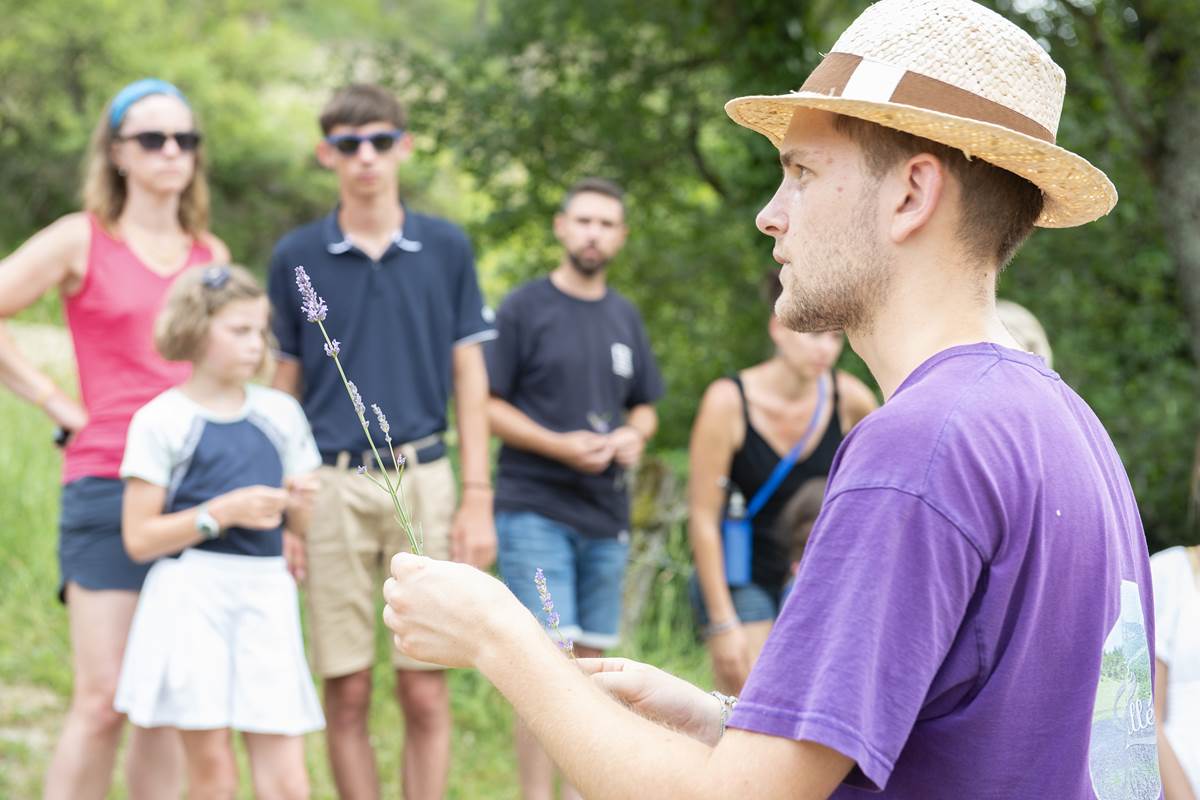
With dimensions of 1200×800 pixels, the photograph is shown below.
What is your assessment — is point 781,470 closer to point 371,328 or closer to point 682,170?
point 371,328

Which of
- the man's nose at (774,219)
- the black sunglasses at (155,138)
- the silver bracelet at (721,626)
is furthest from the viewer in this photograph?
the silver bracelet at (721,626)

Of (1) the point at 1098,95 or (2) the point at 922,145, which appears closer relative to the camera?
(2) the point at 922,145

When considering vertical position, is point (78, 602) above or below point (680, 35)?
below

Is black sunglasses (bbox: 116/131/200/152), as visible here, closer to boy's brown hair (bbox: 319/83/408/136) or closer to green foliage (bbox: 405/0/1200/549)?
boy's brown hair (bbox: 319/83/408/136)

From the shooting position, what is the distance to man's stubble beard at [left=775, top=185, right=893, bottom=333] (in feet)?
5.33

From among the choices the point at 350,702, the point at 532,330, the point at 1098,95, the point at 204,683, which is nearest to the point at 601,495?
the point at 532,330

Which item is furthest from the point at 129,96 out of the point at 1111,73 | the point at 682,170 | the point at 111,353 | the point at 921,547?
the point at 682,170

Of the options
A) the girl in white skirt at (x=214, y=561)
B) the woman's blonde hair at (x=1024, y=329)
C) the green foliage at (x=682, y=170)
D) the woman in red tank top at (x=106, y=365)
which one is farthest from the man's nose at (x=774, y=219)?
the green foliage at (x=682, y=170)

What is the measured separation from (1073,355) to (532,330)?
451cm

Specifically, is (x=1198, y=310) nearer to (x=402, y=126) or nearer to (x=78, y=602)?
(x=402, y=126)

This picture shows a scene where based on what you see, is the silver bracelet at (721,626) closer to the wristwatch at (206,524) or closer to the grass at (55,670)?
the grass at (55,670)

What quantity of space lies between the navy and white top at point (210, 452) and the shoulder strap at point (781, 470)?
1.62 metres

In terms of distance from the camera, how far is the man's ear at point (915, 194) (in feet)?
5.25

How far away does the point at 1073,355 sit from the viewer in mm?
8352
